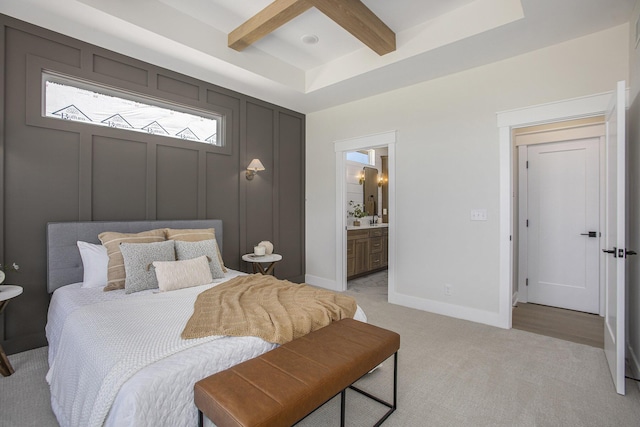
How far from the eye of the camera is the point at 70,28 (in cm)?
264

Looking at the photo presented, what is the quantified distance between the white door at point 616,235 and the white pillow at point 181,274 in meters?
3.02

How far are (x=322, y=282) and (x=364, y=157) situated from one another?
10.1ft

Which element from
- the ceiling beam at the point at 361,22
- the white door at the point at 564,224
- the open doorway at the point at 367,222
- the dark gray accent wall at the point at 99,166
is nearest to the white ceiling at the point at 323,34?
the ceiling beam at the point at 361,22

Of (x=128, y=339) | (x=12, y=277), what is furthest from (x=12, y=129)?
(x=128, y=339)

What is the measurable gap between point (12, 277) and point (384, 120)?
415 centimetres

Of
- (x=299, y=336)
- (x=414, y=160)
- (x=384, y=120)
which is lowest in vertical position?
(x=299, y=336)

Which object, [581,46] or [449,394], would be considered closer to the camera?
[449,394]

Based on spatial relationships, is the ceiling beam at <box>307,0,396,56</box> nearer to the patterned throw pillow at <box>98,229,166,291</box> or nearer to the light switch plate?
→ the light switch plate

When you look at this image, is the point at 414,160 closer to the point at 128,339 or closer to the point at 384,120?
the point at 384,120

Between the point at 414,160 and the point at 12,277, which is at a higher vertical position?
the point at 414,160

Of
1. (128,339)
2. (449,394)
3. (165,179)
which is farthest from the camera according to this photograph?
(165,179)

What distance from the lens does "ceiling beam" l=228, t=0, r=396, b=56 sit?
252 cm

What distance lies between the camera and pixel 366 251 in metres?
5.54

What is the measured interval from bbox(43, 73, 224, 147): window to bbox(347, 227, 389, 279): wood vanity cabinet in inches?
103
